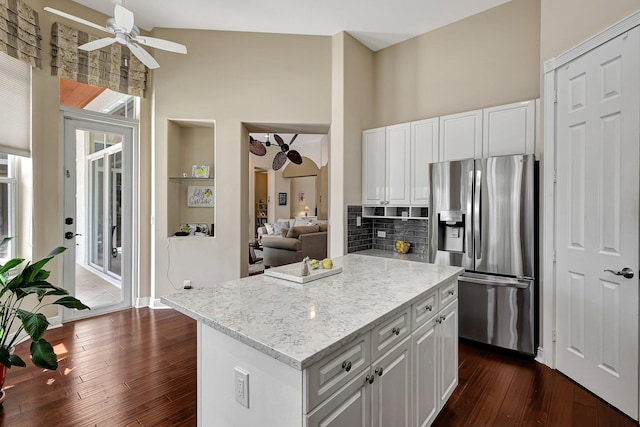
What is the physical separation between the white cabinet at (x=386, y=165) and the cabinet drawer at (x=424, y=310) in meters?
2.00

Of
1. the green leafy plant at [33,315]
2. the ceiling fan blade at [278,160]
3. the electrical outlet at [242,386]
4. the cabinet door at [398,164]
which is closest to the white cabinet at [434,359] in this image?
the electrical outlet at [242,386]

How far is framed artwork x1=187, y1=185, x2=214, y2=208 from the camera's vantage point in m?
4.38

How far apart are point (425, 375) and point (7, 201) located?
4.01 meters

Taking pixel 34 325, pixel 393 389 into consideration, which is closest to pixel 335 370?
pixel 393 389

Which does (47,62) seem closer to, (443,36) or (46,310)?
(46,310)

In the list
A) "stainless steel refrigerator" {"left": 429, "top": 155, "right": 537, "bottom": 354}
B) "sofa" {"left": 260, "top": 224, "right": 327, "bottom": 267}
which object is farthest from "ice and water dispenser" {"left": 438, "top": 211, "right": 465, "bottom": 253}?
"sofa" {"left": 260, "top": 224, "right": 327, "bottom": 267}

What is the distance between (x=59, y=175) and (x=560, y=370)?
17.0 ft

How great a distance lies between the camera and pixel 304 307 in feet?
4.69

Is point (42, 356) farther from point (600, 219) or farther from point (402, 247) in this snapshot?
point (600, 219)

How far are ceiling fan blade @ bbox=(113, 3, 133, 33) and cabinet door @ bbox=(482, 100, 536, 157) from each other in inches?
128

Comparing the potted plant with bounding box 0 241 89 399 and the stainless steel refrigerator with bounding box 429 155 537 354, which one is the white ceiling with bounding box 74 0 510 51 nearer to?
the stainless steel refrigerator with bounding box 429 155 537 354

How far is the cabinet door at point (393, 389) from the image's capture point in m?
1.35

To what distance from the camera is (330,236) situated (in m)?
4.14

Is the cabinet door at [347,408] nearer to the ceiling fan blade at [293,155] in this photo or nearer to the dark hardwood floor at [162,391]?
the dark hardwood floor at [162,391]
